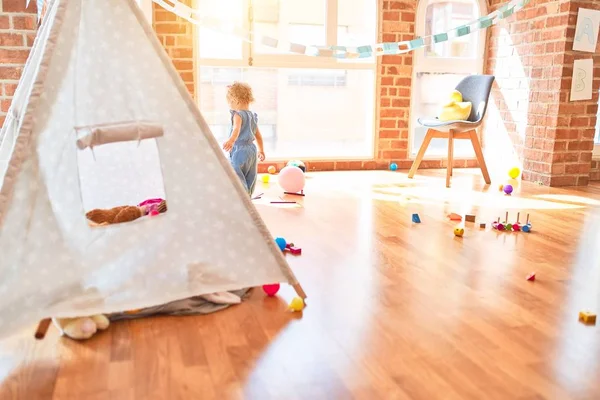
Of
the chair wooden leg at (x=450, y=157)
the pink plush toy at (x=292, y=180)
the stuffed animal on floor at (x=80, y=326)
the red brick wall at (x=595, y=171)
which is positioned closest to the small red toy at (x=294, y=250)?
the stuffed animal on floor at (x=80, y=326)

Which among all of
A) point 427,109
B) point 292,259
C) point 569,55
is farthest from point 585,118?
point 292,259

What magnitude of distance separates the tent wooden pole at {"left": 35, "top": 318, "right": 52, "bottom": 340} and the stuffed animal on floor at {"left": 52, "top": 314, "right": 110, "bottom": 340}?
0.11 ft

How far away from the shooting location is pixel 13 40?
2.47 meters

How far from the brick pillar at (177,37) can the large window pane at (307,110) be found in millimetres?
292

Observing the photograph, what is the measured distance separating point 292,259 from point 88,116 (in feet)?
3.63

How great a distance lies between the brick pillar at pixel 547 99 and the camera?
4.44 metres

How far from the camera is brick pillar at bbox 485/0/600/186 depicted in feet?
14.6

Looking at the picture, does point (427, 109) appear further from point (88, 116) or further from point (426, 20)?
point (88, 116)

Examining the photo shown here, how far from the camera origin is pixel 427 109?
5.51 m

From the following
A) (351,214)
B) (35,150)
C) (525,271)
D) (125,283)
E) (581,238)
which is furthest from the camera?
(351,214)

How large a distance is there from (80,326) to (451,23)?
464 centimetres

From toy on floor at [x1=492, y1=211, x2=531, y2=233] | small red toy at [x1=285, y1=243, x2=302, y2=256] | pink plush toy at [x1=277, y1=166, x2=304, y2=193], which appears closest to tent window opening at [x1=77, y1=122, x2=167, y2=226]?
small red toy at [x1=285, y1=243, x2=302, y2=256]

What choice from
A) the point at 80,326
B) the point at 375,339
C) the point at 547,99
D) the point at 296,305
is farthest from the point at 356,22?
the point at 80,326

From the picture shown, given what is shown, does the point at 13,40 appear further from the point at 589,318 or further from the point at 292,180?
the point at 589,318
